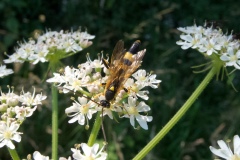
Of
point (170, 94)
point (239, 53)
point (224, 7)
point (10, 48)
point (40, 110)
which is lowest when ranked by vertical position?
point (239, 53)

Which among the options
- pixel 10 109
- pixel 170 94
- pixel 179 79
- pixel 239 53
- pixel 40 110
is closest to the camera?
pixel 10 109

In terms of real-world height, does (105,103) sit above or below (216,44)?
below

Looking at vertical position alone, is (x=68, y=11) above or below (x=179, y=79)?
above

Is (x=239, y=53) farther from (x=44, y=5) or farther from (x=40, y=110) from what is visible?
(x=44, y=5)

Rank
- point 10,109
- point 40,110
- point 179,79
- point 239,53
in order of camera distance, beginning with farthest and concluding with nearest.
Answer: point 179,79 → point 40,110 → point 239,53 → point 10,109

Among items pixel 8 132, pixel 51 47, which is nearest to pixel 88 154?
pixel 8 132

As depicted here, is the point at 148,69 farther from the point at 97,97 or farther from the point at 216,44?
the point at 97,97

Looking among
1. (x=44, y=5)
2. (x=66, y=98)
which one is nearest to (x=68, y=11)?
(x=44, y=5)
